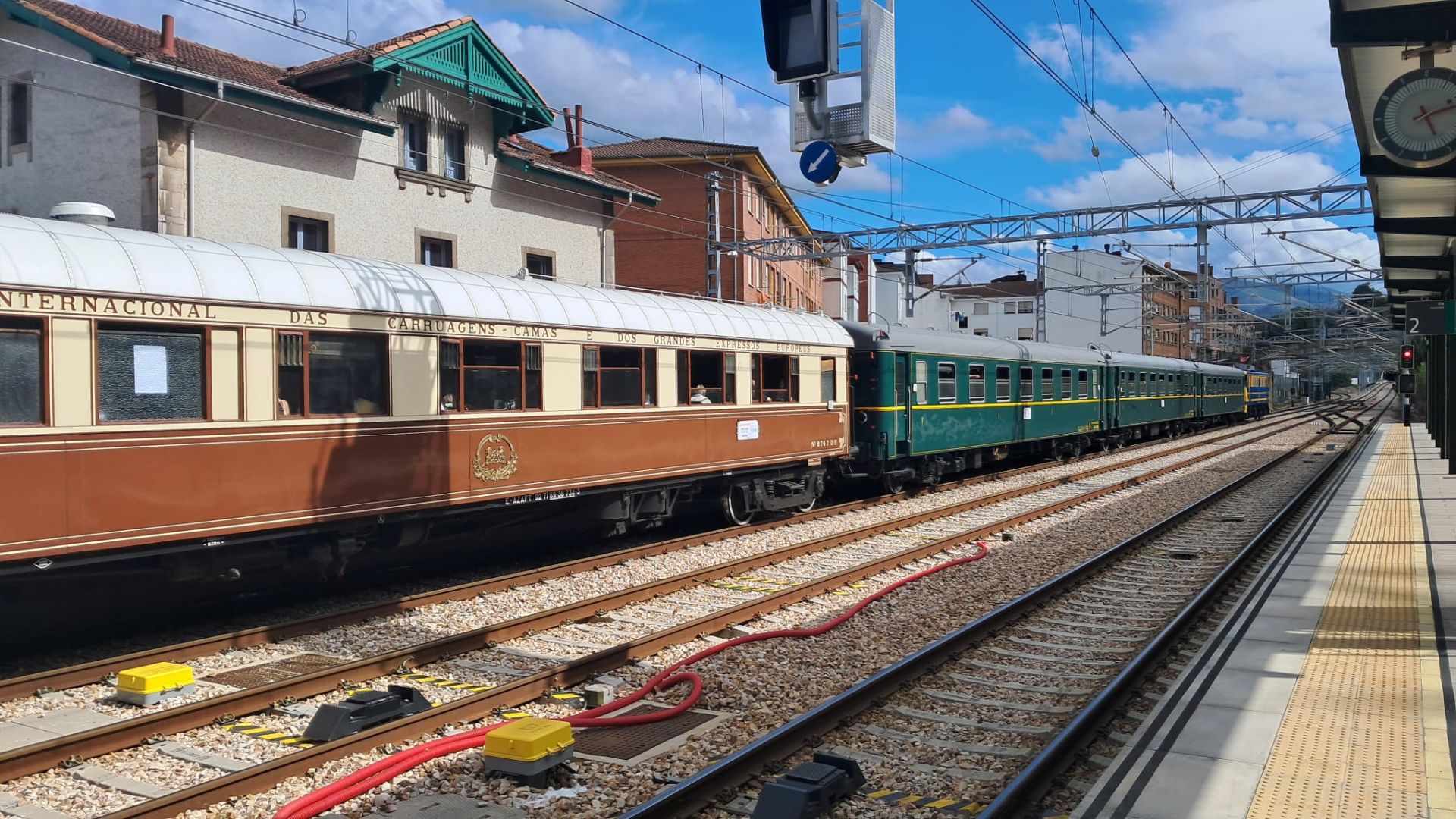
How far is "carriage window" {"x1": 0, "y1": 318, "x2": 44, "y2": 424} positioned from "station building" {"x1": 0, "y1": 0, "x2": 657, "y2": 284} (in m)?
7.83

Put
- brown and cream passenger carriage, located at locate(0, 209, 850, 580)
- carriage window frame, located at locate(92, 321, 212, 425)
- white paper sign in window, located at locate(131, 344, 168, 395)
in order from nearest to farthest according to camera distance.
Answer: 1. brown and cream passenger carriage, located at locate(0, 209, 850, 580)
2. carriage window frame, located at locate(92, 321, 212, 425)
3. white paper sign in window, located at locate(131, 344, 168, 395)

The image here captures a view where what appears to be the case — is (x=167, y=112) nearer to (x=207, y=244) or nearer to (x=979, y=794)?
(x=207, y=244)

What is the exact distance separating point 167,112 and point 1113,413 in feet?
83.6

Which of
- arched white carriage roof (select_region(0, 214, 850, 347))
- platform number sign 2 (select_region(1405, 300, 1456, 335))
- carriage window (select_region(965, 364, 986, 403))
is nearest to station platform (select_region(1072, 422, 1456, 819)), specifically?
platform number sign 2 (select_region(1405, 300, 1456, 335))

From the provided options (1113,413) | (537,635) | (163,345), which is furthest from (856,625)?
(1113,413)

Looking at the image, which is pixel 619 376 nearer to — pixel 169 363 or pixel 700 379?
pixel 700 379

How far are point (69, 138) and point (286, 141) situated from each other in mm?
3217

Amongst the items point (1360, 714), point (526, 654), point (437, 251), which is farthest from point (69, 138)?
point (1360, 714)

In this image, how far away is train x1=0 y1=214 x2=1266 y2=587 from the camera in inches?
290

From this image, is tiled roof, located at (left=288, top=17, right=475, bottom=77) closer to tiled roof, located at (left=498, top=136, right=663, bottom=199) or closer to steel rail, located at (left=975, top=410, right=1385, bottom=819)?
tiled roof, located at (left=498, top=136, right=663, bottom=199)

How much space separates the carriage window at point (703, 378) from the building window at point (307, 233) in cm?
719

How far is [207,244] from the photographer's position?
343 inches

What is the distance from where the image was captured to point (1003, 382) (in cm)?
2289

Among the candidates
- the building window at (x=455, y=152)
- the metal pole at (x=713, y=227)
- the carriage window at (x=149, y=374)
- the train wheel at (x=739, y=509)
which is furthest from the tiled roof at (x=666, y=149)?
the carriage window at (x=149, y=374)
